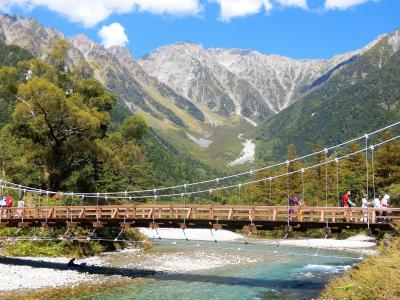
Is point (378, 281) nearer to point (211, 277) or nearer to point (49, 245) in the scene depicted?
point (211, 277)

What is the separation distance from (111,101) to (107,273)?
18.4 meters

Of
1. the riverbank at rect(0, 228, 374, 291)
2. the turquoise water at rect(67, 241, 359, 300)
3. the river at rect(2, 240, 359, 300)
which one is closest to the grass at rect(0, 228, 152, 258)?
the riverbank at rect(0, 228, 374, 291)

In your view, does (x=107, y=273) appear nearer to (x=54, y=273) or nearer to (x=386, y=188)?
(x=54, y=273)

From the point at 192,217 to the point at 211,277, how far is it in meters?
3.59

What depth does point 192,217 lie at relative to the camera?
30.6 m

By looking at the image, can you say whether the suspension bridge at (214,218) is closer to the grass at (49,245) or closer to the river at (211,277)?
the river at (211,277)

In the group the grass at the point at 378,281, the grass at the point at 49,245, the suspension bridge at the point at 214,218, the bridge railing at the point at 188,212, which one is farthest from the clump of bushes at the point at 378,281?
the grass at the point at 49,245

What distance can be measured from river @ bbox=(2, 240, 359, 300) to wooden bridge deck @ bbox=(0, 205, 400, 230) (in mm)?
2616

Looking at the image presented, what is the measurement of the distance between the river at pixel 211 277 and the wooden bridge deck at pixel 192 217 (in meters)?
2.62

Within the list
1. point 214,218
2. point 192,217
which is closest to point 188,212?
point 214,218


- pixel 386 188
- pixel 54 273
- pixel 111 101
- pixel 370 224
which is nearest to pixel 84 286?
pixel 54 273

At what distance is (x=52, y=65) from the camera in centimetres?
4194

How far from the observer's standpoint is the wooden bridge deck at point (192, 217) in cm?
2495

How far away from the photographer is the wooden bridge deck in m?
25.0
